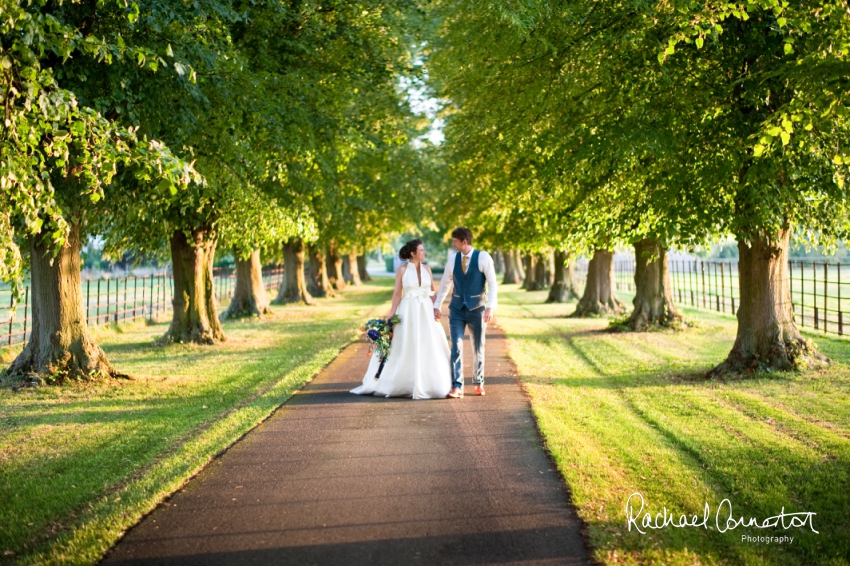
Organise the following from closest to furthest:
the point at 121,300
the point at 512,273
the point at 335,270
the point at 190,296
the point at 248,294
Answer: the point at 190,296 < the point at 248,294 < the point at 121,300 < the point at 335,270 < the point at 512,273

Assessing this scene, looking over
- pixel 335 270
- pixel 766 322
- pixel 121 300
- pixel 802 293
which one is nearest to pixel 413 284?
pixel 766 322

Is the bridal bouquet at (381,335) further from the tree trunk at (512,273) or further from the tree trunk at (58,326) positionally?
the tree trunk at (512,273)

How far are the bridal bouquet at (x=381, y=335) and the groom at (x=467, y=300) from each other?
816 mm

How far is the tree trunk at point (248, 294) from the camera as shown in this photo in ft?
99.0

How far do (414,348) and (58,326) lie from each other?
6.03 meters

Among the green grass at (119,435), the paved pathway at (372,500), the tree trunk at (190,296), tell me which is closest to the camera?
the paved pathway at (372,500)

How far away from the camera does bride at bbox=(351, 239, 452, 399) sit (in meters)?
11.4

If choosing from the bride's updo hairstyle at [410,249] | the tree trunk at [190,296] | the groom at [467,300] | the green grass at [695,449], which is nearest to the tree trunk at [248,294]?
the tree trunk at [190,296]

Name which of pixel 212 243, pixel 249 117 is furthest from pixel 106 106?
pixel 212 243

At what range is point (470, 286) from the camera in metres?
11.3

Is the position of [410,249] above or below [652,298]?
above

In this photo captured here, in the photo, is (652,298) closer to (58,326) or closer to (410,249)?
(410,249)

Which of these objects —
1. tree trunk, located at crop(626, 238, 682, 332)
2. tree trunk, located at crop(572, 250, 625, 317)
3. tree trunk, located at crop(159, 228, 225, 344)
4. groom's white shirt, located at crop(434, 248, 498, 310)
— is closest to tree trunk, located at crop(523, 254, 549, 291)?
tree trunk, located at crop(572, 250, 625, 317)

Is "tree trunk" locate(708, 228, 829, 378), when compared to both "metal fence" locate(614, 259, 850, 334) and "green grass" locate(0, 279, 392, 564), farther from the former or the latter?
"green grass" locate(0, 279, 392, 564)
